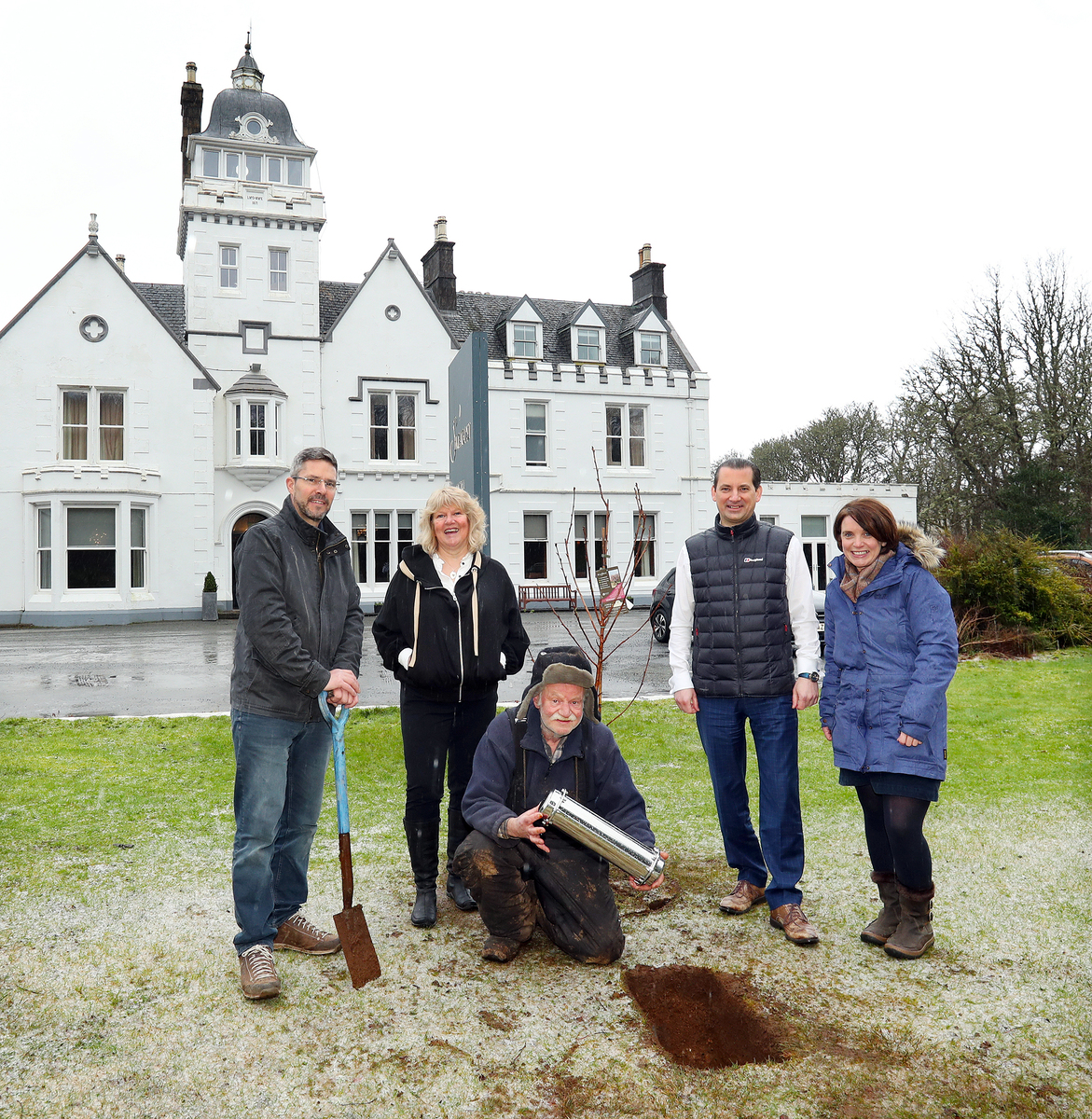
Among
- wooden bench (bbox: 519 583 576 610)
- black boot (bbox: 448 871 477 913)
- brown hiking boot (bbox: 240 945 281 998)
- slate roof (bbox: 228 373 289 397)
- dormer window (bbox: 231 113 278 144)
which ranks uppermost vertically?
dormer window (bbox: 231 113 278 144)

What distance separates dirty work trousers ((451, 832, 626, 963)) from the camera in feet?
12.1

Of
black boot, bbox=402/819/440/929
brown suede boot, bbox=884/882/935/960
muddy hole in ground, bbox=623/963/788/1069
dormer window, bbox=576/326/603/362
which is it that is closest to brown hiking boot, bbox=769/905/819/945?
brown suede boot, bbox=884/882/935/960

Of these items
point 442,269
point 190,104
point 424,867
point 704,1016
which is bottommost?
point 704,1016

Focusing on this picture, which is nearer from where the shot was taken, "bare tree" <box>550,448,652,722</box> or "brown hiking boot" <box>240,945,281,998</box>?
"brown hiking boot" <box>240,945,281,998</box>

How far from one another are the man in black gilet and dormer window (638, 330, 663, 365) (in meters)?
27.1

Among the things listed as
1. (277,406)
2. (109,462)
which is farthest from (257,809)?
(277,406)

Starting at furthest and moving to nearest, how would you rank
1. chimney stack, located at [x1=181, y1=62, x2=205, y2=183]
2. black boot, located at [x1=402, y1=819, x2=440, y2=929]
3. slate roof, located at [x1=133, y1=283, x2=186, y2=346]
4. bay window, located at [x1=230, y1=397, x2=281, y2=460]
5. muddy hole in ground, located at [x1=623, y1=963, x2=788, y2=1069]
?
chimney stack, located at [x1=181, y1=62, x2=205, y2=183]
slate roof, located at [x1=133, y1=283, x2=186, y2=346]
bay window, located at [x1=230, y1=397, x2=281, y2=460]
black boot, located at [x1=402, y1=819, x2=440, y2=929]
muddy hole in ground, located at [x1=623, y1=963, x2=788, y2=1069]

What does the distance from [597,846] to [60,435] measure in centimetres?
2434

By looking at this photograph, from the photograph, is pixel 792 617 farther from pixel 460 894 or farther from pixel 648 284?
pixel 648 284

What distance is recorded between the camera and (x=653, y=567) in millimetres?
30141

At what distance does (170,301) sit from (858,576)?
90.2 feet

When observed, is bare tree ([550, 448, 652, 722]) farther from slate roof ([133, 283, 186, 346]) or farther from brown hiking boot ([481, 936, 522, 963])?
slate roof ([133, 283, 186, 346])

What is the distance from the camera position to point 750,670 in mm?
4203

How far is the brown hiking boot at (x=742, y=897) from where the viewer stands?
4.21 m
